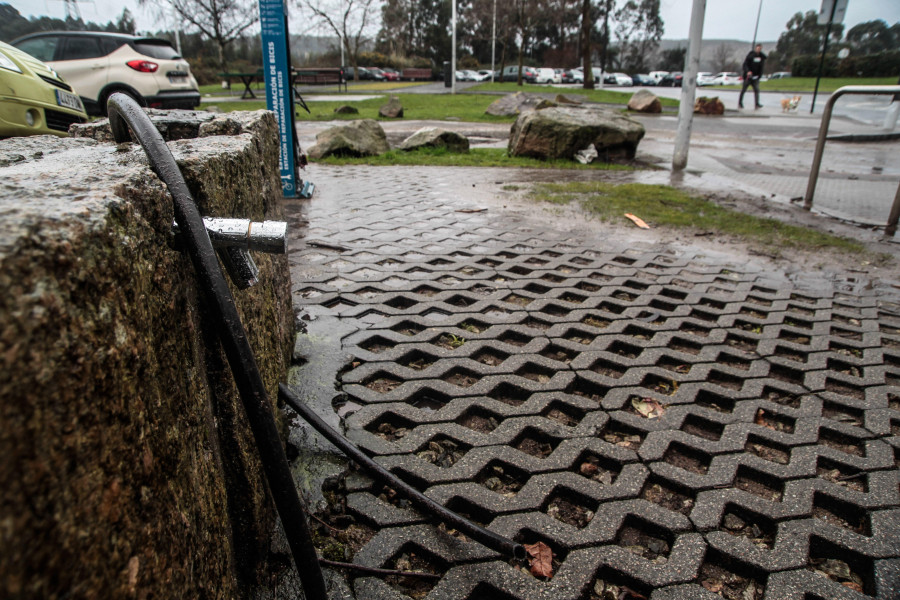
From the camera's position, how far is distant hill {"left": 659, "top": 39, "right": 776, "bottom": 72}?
85188 mm

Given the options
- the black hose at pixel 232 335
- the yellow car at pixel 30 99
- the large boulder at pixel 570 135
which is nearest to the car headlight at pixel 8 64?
the yellow car at pixel 30 99

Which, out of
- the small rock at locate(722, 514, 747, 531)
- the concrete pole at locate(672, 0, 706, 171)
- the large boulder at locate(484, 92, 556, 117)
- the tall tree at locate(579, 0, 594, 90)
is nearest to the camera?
the small rock at locate(722, 514, 747, 531)

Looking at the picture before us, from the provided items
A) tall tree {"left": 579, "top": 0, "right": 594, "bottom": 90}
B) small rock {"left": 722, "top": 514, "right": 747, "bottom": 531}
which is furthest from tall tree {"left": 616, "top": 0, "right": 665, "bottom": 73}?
small rock {"left": 722, "top": 514, "right": 747, "bottom": 531}

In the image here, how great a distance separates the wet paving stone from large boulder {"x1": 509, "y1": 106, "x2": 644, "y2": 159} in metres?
5.17

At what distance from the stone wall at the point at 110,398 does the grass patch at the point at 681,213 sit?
509 cm

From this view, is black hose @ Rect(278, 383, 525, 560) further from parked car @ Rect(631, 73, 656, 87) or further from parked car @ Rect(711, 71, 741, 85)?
parked car @ Rect(711, 71, 741, 85)

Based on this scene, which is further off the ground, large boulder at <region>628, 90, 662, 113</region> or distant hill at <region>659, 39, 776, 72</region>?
distant hill at <region>659, 39, 776, 72</region>

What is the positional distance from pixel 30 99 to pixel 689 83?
7.91 m

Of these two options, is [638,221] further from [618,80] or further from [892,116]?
[618,80]

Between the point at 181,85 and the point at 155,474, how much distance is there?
1357 cm

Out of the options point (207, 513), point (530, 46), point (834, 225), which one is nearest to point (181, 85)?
point (834, 225)

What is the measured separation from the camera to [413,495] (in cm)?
194

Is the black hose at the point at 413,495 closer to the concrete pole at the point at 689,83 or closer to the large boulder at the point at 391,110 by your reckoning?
the concrete pole at the point at 689,83

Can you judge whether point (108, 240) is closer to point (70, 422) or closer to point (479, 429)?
point (70, 422)
